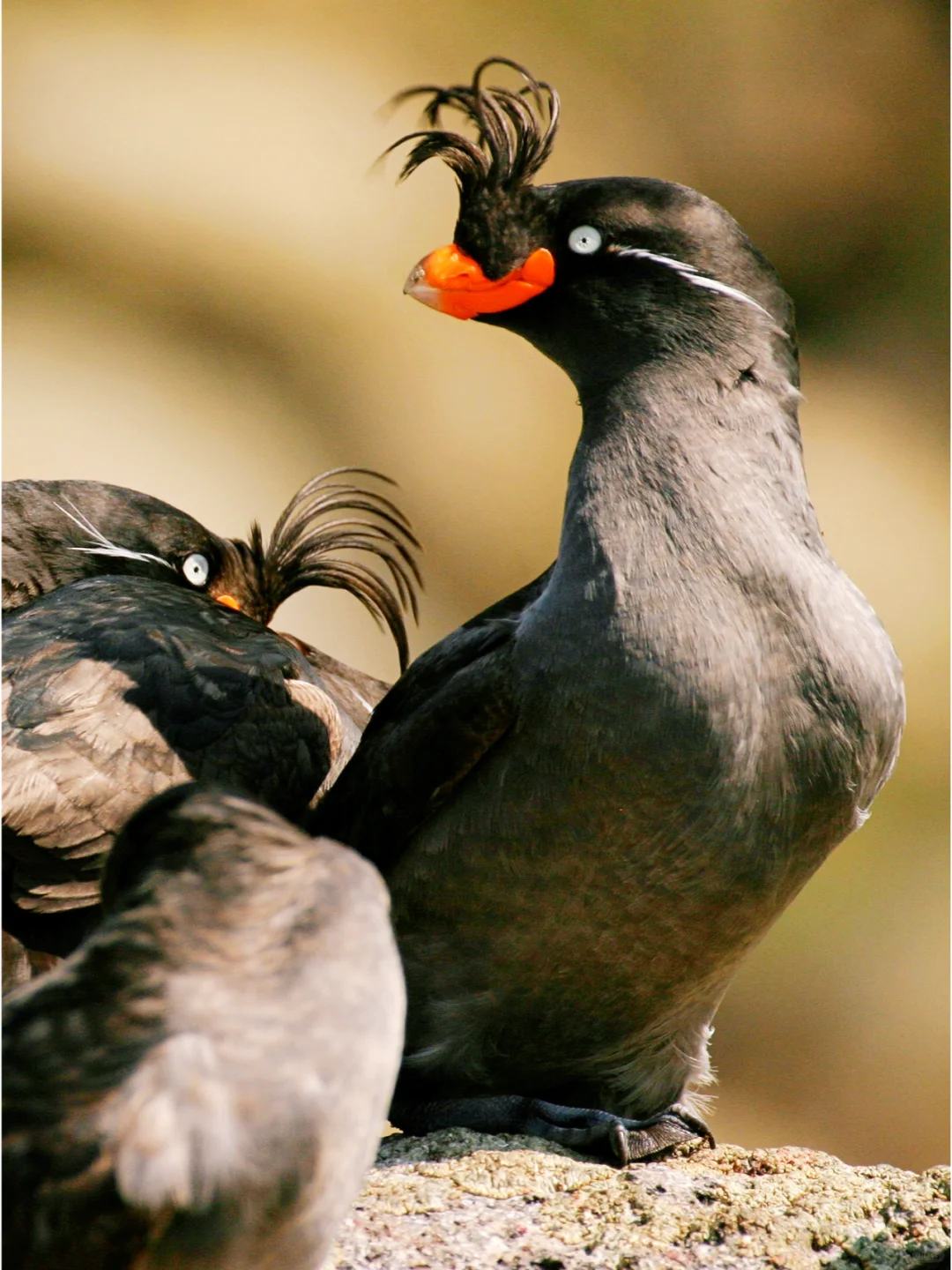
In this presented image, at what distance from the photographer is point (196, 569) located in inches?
185

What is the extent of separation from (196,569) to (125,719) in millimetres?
1057

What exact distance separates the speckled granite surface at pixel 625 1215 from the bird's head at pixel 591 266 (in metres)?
1.76

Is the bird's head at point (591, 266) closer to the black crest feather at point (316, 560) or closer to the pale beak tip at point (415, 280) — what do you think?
the pale beak tip at point (415, 280)

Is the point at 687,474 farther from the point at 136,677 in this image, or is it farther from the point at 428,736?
the point at 136,677

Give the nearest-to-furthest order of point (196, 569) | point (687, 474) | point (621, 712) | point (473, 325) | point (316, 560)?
point (621, 712) < point (687, 474) < point (196, 569) < point (316, 560) < point (473, 325)

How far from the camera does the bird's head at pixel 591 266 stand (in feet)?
12.1

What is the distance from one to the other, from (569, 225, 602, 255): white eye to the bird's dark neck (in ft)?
0.98

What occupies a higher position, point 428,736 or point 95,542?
point 428,736

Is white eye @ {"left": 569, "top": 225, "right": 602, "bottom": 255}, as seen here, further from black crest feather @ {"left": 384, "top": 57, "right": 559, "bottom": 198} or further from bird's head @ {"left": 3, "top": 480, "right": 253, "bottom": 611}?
bird's head @ {"left": 3, "top": 480, "right": 253, "bottom": 611}

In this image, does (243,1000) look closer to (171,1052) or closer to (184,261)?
(171,1052)

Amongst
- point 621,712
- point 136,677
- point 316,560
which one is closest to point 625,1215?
point 621,712

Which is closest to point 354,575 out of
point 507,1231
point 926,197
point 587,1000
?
point 587,1000

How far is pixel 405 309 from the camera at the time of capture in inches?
358

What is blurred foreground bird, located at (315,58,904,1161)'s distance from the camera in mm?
3381
